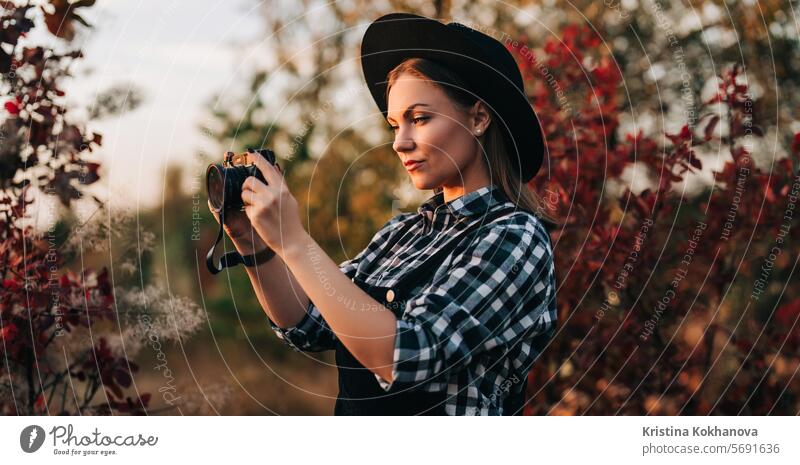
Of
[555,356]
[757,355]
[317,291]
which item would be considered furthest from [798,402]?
[317,291]

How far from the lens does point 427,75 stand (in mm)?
2408

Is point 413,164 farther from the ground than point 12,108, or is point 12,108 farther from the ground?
point 12,108

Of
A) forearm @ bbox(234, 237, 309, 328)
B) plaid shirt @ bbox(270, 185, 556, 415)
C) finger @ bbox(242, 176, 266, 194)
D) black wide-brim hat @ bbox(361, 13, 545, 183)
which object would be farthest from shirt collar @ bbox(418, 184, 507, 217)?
finger @ bbox(242, 176, 266, 194)

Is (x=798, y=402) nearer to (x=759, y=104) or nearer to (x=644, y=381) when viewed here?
(x=644, y=381)

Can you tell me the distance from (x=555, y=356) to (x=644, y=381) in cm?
44

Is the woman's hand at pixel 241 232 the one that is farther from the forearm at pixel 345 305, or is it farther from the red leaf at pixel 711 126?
the red leaf at pixel 711 126

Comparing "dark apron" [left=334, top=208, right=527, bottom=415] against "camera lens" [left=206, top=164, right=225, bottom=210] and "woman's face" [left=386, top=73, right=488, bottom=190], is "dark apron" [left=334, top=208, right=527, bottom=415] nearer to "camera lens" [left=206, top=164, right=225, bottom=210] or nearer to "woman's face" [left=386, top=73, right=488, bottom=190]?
"woman's face" [left=386, top=73, right=488, bottom=190]

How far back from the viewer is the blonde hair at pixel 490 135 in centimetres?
241

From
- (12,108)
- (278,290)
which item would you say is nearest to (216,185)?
(278,290)

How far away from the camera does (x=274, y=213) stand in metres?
2.01

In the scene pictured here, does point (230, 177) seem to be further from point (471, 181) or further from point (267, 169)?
point (471, 181)

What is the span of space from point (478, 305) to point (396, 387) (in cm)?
30

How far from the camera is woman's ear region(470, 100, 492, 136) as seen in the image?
8.02 feet

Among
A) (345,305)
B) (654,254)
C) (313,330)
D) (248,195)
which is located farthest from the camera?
(654,254)
